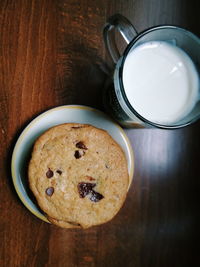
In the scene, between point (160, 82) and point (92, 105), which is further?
point (92, 105)

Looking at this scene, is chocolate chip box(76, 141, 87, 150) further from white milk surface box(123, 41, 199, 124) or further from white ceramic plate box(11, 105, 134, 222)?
white milk surface box(123, 41, 199, 124)

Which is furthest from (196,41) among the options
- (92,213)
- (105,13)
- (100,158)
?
(92,213)

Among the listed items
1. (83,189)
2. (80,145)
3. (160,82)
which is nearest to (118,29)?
(160,82)

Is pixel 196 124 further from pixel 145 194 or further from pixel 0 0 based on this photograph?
pixel 0 0

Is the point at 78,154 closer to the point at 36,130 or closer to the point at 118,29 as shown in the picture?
the point at 36,130

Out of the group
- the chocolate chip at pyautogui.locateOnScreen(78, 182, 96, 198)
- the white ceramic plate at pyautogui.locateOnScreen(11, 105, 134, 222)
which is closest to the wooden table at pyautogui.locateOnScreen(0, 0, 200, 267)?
the white ceramic plate at pyautogui.locateOnScreen(11, 105, 134, 222)
